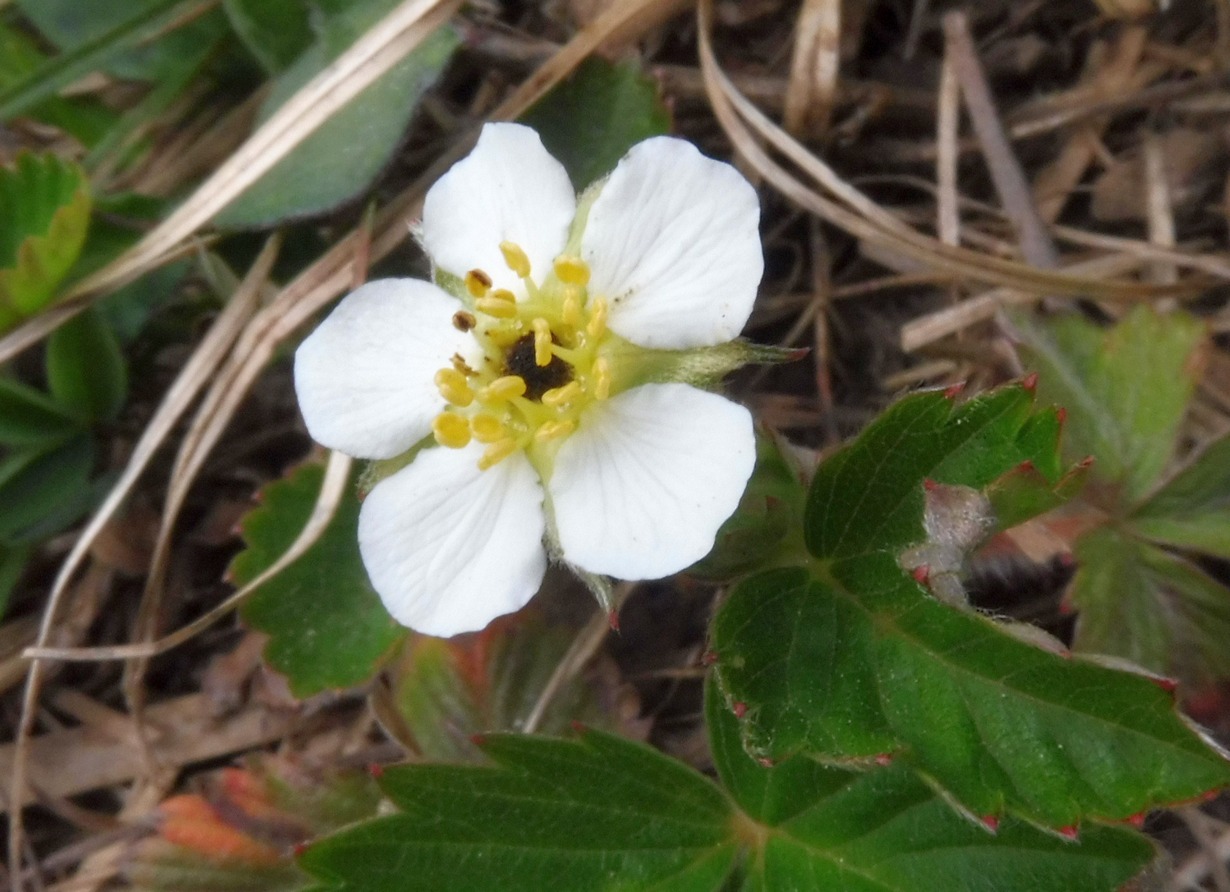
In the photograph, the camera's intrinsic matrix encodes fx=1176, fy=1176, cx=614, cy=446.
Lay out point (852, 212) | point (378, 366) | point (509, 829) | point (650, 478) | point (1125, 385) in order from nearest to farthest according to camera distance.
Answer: point (650, 478), point (378, 366), point (509, 829), point (1125, 385), point (852, 212)

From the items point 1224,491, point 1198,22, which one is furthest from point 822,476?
point 1198,22

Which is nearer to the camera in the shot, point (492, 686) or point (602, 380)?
point (602, 380)

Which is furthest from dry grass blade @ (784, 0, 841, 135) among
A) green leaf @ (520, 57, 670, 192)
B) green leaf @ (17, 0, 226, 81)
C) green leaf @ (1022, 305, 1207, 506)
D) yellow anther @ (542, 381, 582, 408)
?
green leaf @ (17, 0, 226, 81)

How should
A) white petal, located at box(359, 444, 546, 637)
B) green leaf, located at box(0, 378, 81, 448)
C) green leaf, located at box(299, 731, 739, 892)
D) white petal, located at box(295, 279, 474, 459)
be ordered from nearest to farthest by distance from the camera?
1. white petal, located at box(359, 444, 546, 637)
2. white petal, located at box(295, 279, 474, 459)
3. green leaf, located at box(299, 731, 739, 892)
4. green leaf, located at box(0, 378, 81, 448)

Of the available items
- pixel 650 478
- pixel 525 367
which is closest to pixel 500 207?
pixel 525 367

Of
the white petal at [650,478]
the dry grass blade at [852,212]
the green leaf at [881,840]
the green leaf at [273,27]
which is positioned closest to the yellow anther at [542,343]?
the white petal at [650,478]

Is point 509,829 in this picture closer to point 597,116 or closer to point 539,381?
point 539,381

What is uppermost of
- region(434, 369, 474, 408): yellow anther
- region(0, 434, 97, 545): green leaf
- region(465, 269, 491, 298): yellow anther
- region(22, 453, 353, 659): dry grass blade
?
region(465, 269, 491, 298): yellow anther

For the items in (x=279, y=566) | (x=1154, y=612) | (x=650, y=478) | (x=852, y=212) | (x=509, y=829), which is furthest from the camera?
(x=852, y=212)

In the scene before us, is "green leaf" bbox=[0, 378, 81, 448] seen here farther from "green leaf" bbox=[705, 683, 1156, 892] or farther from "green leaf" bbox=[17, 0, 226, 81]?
"green leaf" bbox=[705, 683, 1156, 892]
